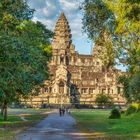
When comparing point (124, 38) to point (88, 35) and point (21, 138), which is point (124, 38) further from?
point (21, 138)

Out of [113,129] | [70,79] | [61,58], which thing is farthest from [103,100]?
[113,129]

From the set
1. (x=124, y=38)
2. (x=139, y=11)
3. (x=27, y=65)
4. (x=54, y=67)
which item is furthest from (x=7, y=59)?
(x=54, y=67)

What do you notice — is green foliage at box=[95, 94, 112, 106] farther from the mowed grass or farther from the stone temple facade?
the mowed grass

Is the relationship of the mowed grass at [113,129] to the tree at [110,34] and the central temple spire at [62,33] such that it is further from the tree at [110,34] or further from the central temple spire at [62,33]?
the central temple spire at [62,33]

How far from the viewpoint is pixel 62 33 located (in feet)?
620

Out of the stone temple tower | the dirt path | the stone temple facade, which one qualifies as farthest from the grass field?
the stone temple tower

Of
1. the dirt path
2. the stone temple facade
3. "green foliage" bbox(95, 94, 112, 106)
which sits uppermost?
the stone temple facade

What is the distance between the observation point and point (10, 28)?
123ft

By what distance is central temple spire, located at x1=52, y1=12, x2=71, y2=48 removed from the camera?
618ft

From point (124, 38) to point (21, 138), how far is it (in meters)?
27.4

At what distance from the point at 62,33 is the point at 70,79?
1923cm

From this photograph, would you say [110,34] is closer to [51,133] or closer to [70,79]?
[51,133]

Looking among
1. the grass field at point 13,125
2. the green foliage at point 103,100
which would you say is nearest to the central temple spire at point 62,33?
the green foliage at point 103,100

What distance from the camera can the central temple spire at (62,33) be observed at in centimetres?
18838
